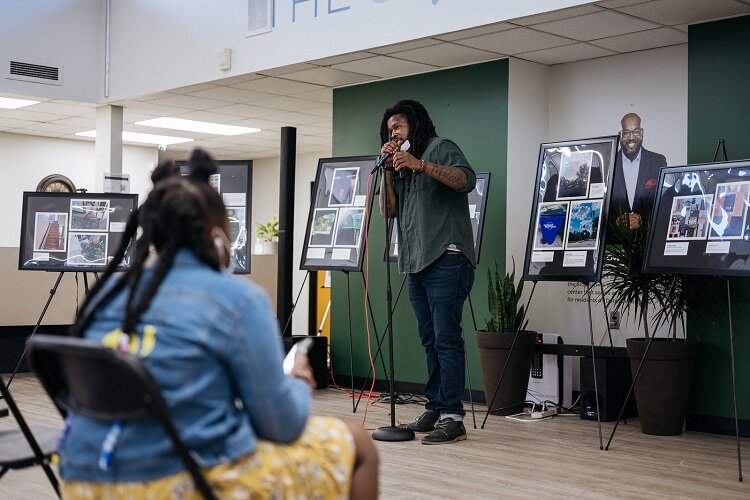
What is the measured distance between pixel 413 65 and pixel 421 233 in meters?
2.29

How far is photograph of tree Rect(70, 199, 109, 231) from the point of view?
6.79 meters

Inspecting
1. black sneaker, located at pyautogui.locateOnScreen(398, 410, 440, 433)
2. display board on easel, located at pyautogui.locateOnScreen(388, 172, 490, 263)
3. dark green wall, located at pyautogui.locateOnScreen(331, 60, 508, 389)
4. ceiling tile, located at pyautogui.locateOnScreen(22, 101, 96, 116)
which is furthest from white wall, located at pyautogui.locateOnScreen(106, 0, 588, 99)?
black sneaker, located at pyautogui.locateOnScreen(398, 410, 440, 433)

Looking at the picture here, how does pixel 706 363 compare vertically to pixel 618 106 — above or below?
below

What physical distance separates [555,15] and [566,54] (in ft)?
3.58

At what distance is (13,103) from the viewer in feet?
29.0

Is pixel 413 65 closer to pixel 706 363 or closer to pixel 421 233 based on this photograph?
pixel 421 233

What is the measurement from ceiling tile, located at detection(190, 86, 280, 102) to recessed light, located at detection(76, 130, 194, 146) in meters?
2.70

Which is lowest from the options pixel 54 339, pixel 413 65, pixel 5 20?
pixel 54 339

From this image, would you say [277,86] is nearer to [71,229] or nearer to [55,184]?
[71,229]

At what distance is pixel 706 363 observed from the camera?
17.3ft

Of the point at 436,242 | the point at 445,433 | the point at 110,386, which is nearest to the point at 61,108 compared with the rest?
the point at 436,242

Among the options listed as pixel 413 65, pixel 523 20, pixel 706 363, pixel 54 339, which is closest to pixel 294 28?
pixel 413 65

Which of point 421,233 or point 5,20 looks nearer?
point 421,233

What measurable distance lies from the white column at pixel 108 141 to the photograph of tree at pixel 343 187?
3.13 meters
